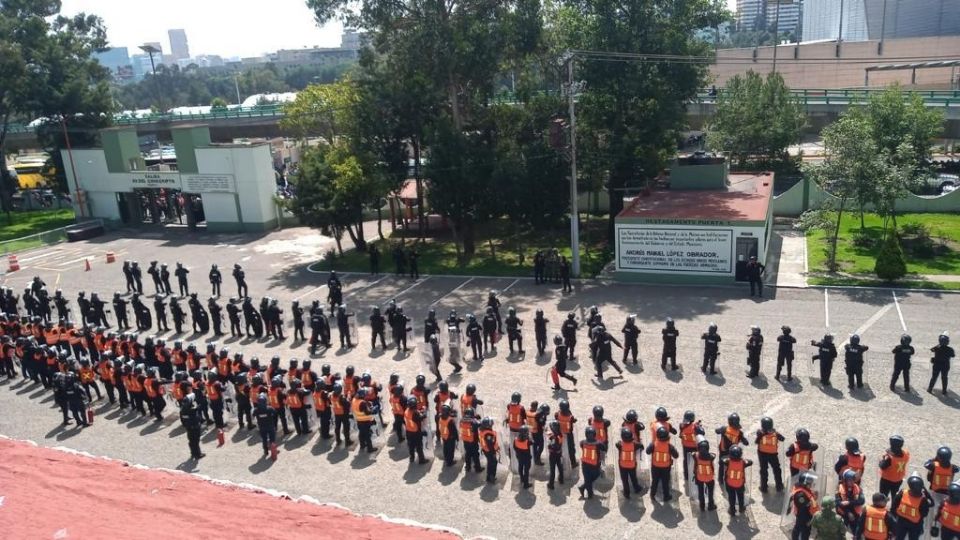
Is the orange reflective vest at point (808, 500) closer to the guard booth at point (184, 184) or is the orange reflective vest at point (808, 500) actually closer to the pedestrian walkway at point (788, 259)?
the pedestrian walkway at point (788, 259)

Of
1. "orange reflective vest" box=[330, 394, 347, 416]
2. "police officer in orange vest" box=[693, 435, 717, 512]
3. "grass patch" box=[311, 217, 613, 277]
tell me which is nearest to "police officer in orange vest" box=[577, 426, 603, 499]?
"police officer in orange vest" box=[693, 435, 717, 512]

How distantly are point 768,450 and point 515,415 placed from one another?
13.3 feet

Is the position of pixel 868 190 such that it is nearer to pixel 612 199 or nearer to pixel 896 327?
pixel 896 327

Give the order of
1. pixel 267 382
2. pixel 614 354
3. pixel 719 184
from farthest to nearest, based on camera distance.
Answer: pixel 719 184 < pixel 614 354 < pixel 267 382

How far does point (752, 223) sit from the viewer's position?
23.8 metres

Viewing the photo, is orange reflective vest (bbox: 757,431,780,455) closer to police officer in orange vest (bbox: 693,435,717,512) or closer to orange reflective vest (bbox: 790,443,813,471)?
orange reflective vest (bbox: 790,443,813,471)

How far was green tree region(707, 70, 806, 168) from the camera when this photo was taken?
38.5m

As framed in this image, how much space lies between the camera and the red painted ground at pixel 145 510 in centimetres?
1150

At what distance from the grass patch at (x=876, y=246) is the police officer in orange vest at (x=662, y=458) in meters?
16.1

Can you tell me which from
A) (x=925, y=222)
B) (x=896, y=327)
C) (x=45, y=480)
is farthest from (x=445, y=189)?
(x=925, y=222)

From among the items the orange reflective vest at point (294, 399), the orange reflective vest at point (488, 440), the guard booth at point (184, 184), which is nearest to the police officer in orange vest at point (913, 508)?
the orange reflective vest at point (488, 440)

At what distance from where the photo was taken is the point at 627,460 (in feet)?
38.7

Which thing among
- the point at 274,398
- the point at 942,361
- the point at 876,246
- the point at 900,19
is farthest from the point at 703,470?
the point at 900,19

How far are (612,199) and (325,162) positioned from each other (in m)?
12.0
